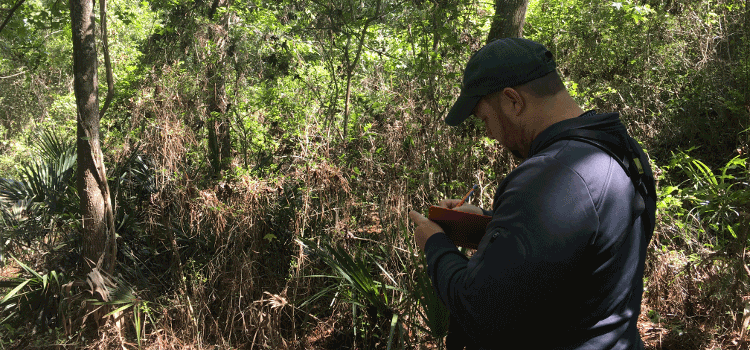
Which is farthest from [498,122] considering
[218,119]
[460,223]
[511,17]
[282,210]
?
[218,119]

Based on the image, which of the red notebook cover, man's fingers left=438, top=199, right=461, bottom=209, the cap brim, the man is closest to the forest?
man's fingers left=438, top=199, right=461, bottom=209

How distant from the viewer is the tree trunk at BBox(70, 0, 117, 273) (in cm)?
434

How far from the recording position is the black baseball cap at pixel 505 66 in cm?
130

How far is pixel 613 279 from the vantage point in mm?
1170

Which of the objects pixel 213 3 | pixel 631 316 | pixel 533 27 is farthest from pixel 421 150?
pixel 213 3

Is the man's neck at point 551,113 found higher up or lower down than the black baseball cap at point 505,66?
lower down

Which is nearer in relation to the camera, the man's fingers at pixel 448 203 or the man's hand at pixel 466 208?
the man's hand at pixel 466 208

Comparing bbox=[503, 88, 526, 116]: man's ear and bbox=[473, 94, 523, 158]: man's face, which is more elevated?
bbox=[503, 88, 526, 116]: man's ear

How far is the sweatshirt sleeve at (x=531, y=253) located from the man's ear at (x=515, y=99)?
238 millimetres

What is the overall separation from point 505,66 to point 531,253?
1.72 feet

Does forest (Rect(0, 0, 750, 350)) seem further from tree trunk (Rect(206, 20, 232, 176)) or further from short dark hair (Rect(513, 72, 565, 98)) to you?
short dark hair (Rect(513, 72, 565, 98))

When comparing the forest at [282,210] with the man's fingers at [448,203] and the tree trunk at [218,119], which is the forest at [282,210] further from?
the man's fingers at [448,203]

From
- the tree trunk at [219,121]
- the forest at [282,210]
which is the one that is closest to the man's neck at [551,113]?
the forest at [282,210]

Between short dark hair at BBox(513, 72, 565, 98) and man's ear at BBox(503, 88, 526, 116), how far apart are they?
0.05 ft
